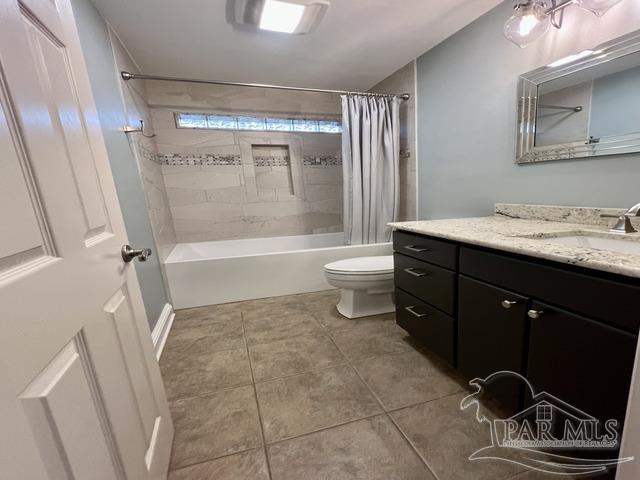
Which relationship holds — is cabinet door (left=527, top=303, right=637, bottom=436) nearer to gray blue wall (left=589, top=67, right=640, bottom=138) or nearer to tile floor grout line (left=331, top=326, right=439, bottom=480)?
tile floor grout line (left=331, top=326, right=439, bottom=480)

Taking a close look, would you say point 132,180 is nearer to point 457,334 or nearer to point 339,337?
point 339,337

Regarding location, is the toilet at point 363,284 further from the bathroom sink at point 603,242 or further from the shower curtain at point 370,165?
the bathroom sink at point 603,242

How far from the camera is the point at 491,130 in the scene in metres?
1.75

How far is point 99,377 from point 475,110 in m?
2.32

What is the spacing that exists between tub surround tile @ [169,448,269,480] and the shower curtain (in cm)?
198

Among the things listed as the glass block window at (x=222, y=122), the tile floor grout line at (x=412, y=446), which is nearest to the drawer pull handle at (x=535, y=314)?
the tile floor grout line at (x=412, y=446)

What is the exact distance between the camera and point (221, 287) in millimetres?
2385

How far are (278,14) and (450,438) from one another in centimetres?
229

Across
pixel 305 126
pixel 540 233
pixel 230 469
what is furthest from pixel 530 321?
pixel 305 126

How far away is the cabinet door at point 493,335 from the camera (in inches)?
37.9

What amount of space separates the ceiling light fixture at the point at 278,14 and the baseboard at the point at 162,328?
6.53 feet

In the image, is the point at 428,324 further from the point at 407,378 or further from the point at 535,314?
the point at 535,314

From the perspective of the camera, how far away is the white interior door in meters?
0.41

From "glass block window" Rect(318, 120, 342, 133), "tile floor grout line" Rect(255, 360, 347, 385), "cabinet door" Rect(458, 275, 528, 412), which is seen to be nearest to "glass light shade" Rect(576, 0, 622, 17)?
"cabinet door" Rect(458, 275, 528, 412)
